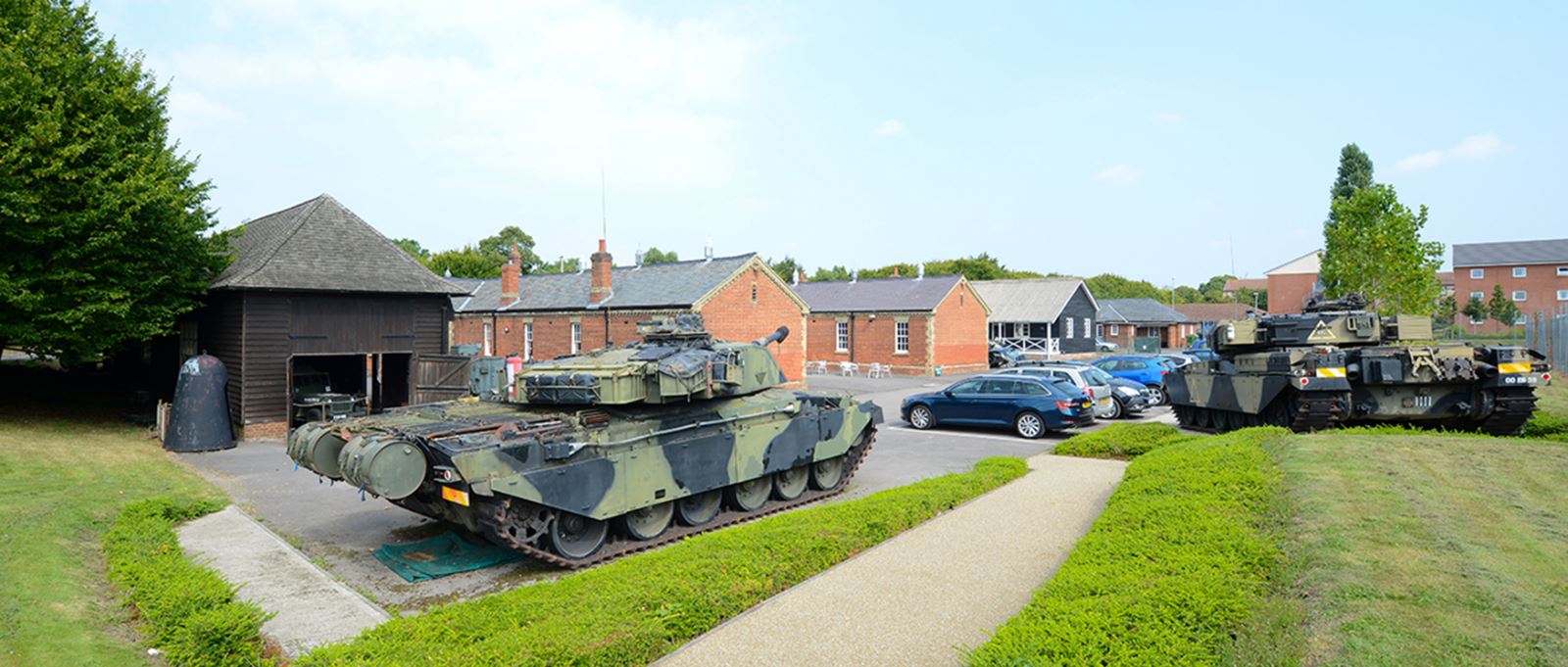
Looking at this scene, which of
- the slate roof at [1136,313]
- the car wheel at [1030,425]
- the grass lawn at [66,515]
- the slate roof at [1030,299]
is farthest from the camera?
the slate roof at [1136,313]

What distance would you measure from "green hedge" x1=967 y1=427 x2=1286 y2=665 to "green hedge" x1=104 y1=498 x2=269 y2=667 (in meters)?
5.09

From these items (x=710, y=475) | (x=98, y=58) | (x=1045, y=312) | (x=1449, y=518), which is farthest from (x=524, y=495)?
(x=1045, y=312)

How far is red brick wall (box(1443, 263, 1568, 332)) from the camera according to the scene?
5788 centimetres

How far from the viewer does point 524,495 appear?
27.6ft

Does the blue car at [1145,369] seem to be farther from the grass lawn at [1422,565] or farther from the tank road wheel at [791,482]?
the tank road wheel at [791,482]

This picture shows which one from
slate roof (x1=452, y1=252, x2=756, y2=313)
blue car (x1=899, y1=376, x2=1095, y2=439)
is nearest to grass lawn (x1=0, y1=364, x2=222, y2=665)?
slate roof (x1=452, y1=252, x2=756, y2=313)

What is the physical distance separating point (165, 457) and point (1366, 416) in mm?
20779

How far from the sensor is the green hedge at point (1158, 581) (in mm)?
5031

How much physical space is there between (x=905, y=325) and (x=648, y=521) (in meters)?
30.0

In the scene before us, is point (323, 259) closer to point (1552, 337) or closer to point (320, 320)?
point (320, 320)

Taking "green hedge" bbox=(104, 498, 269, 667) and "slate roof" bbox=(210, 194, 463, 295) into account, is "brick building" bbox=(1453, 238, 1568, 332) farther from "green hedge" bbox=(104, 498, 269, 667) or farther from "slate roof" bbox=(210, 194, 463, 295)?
"green hedge" bbox=(104, 498, 269, 667)

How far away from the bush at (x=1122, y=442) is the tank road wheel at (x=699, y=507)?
6.87 metres

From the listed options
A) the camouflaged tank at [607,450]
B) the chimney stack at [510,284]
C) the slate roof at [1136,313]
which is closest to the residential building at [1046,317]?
the slate roof at [1136,313]

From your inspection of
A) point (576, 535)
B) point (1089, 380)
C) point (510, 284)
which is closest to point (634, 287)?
point (510, 284)
